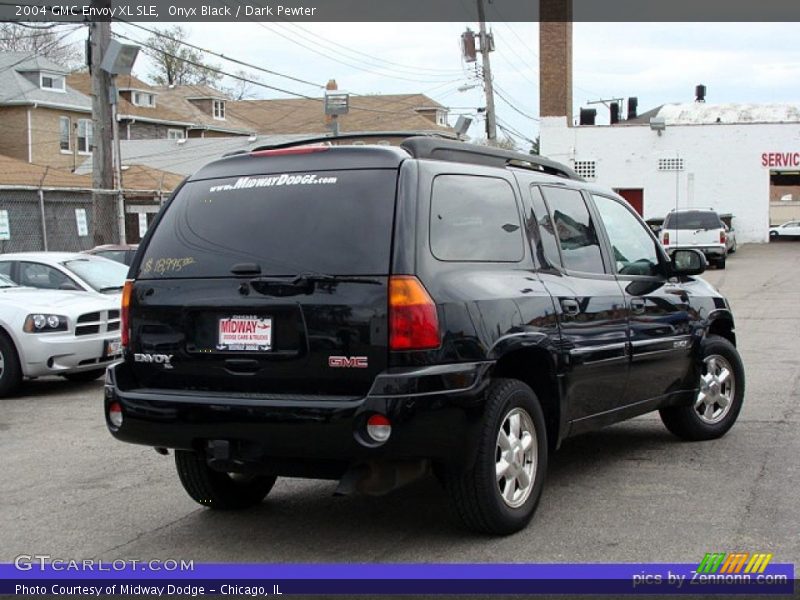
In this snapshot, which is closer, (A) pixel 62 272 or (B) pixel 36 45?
(A) pixel 62 272

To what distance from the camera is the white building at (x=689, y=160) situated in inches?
1740

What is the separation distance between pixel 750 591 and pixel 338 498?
103 inches

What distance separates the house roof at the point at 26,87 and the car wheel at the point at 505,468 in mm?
45038

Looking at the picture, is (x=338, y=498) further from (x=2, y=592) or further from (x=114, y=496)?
(x=2, y=592)

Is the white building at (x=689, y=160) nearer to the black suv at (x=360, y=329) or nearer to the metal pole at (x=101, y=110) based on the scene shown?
the metal pole at (x=101, y=110)

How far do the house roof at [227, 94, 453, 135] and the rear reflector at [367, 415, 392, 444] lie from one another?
55272 mm

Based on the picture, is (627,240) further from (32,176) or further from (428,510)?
(32,176)

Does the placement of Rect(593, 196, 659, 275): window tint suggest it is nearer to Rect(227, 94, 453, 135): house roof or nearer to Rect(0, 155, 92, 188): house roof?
Rect(0, 155, 92, 188): house roof

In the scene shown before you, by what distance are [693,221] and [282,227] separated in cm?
2742

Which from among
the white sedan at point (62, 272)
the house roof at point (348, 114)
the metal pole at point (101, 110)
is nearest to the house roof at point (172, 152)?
the house roof at point (348, 114)

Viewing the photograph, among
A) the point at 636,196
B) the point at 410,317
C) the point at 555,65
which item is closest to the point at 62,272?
the point at 410,317

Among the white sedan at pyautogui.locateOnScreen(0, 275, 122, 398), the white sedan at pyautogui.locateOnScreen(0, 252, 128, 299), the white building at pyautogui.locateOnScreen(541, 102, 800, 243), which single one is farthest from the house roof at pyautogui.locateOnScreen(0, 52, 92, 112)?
the white sedan at pyautogui.locateOnScreen(0, 275, 122, 398)

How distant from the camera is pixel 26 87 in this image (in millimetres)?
47000

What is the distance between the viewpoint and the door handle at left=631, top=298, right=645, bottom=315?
6629 millimetres
